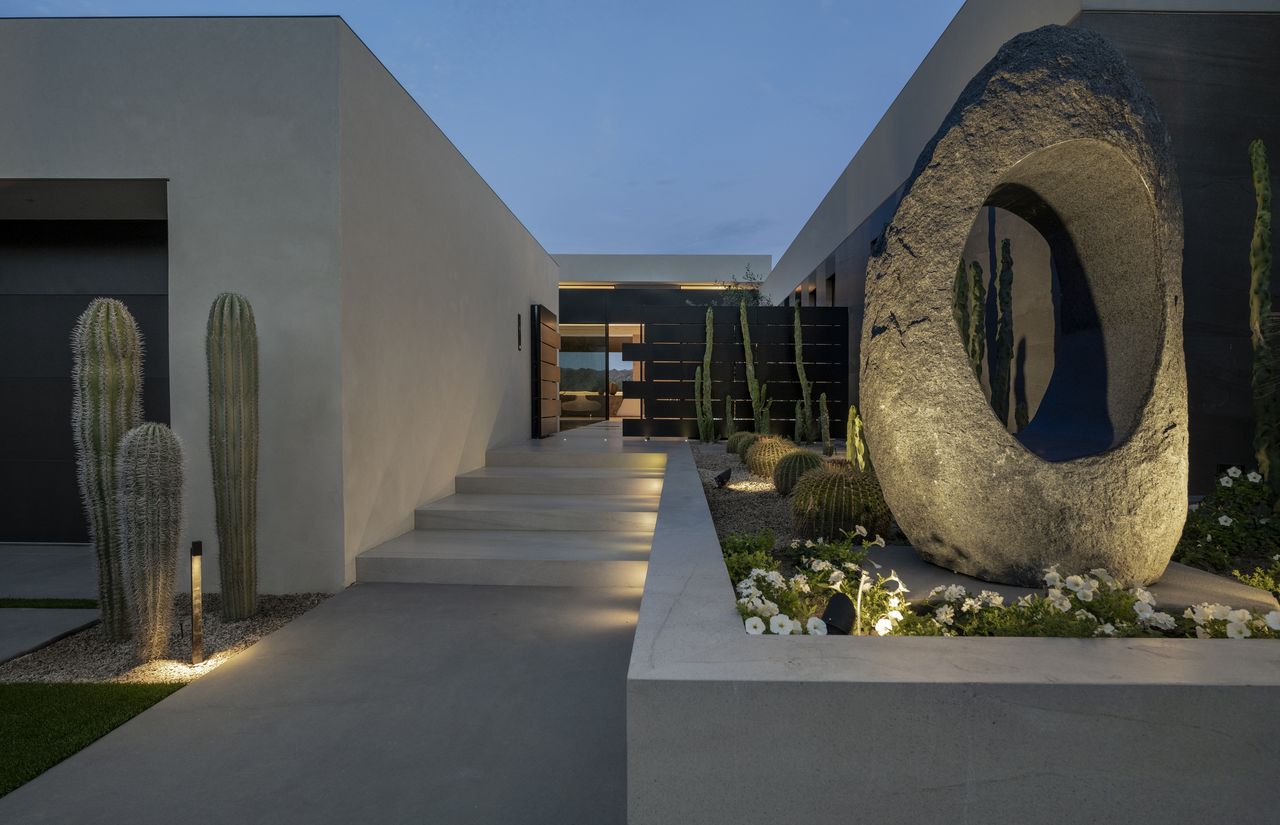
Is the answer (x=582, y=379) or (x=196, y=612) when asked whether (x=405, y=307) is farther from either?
(x=582, y=379)

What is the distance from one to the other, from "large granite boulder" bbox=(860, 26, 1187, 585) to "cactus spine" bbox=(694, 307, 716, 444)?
22.8 ft

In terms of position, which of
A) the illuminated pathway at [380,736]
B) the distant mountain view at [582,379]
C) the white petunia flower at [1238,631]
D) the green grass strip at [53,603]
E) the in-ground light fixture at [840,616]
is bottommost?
the illuminated pathway at [380,736]

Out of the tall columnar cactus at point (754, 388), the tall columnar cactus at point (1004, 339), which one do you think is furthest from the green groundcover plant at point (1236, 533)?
the tall columnar cactus at point (754, 388)

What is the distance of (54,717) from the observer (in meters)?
2.29

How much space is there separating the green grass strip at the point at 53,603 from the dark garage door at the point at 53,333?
1472 mm

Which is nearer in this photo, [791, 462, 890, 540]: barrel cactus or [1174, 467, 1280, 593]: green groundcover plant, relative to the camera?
[1174, 467, 1280, 593]: green groundcover plant

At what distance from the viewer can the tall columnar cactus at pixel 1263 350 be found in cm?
365

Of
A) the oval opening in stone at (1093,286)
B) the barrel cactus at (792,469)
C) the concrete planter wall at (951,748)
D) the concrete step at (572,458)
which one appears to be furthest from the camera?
the concrete step at (572,458)

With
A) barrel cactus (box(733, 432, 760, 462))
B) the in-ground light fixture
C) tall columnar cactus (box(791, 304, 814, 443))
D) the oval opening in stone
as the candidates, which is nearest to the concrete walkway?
the in-ground light fixture

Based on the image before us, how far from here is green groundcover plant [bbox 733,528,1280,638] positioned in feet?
5.88

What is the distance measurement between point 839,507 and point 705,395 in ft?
20.8

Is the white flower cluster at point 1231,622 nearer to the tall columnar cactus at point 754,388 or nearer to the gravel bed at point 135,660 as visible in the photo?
the gravel bed at point 135,660

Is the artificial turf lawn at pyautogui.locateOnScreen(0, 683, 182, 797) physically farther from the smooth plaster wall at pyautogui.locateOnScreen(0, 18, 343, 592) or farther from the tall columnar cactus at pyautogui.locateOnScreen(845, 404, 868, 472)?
the tall columnar cactus at pyautogui.locateOnScreen(845, 404, 868, 472)

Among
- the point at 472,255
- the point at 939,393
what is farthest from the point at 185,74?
the point at 939,393
